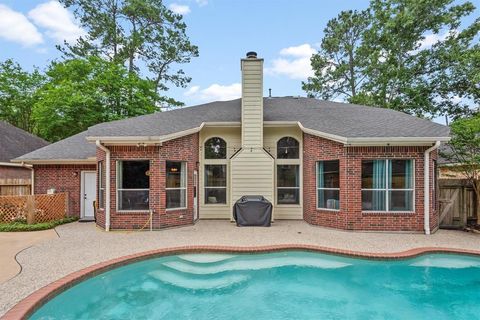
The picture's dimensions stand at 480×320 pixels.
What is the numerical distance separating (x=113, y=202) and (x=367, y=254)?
7.62 m

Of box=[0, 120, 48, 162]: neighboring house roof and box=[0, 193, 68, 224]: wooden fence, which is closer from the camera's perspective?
box=[0, 193, 68, 224]: wooden fence

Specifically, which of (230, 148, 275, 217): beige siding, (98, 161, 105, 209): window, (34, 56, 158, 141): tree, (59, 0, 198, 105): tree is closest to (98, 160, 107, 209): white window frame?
(98, 161, 105, 209): window

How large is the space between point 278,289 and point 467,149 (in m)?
8.14

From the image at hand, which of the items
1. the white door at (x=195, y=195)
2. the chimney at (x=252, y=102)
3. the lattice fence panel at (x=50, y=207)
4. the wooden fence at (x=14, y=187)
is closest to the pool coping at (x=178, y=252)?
the white door at (x=195, y=195)

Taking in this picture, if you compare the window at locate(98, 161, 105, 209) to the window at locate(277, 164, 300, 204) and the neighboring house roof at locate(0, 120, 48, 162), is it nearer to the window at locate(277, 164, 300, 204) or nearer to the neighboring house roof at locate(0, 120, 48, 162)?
the window at locate(277, 164, 300, 204)

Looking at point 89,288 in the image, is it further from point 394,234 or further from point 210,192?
point 394,234

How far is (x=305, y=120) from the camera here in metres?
11.0

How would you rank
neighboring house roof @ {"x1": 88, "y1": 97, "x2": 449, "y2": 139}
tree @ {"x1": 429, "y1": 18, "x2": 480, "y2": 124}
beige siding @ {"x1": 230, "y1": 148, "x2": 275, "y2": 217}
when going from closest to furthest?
neighboring house roof @ {"x1": 88, "y1": 97, "x2": 449, "y2": 139}
beige siding @ {"x1": 230, "y1": 148, "x2": 275, "y2": 217}
tree @ {"x1": 429, "y1": 18, "x2": 480, "y2": 124}

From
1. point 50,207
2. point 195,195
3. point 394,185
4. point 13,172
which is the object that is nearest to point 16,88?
point 13,172

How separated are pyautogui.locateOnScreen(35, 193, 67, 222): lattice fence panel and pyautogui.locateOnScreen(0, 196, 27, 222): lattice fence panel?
1.37ft

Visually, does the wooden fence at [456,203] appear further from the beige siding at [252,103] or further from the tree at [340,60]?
the tree at [340,60]

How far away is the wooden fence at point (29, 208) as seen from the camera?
10031 mm

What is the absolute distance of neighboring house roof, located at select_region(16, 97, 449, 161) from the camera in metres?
8.93

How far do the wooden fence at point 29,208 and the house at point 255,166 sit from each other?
0.98m
